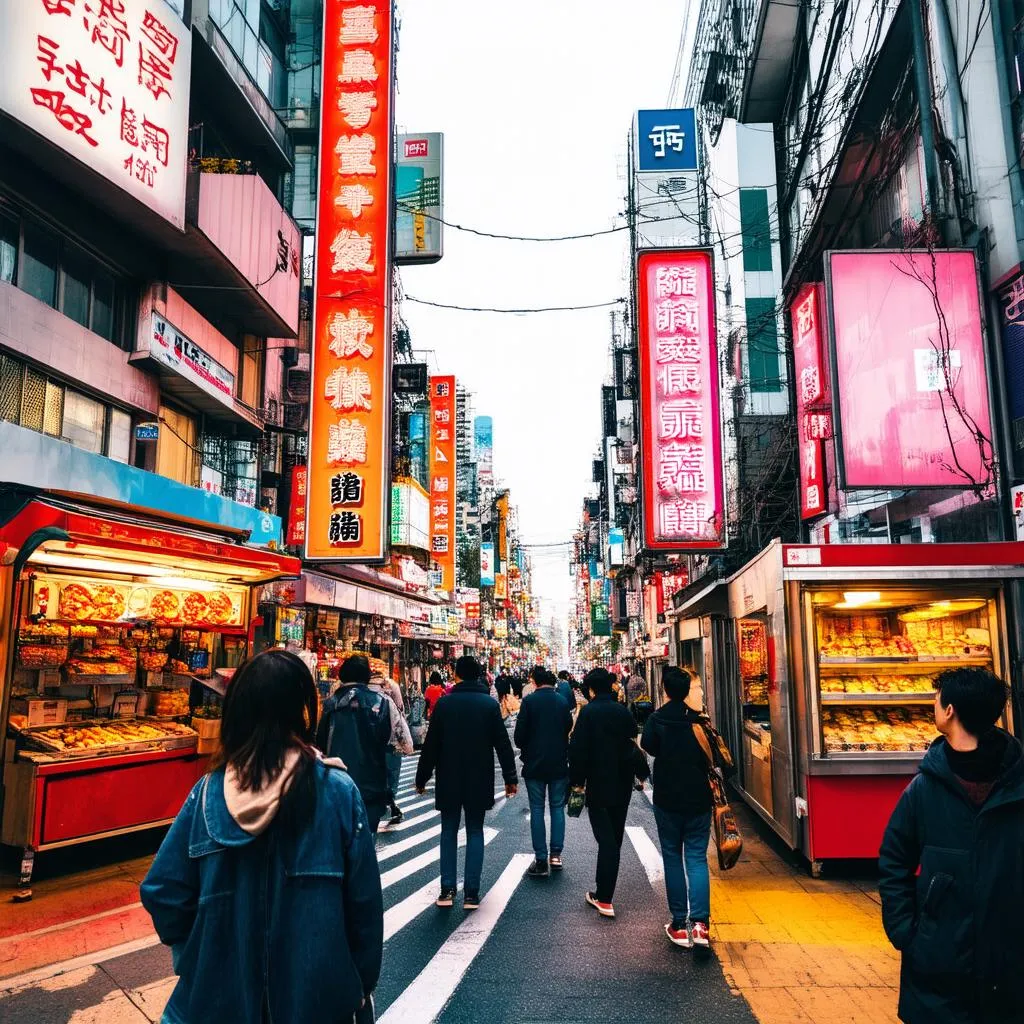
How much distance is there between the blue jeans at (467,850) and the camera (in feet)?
23.6

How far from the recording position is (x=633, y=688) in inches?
612

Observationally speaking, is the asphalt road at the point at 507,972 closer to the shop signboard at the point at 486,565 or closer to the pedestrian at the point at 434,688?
the pedestrian at the point at 434,688

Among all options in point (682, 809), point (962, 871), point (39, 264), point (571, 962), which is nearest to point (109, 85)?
point (39, 264)

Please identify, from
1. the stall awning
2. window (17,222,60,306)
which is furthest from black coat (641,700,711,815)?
window (17,222,60,306)

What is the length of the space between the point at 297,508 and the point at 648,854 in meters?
13.8

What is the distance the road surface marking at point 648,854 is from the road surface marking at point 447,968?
5.49ft

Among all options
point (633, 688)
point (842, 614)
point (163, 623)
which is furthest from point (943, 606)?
point (163, 623)

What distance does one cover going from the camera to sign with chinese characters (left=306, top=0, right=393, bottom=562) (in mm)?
14766

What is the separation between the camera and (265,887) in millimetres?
2521

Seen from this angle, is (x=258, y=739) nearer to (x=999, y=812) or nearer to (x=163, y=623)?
(x=999, y=812)

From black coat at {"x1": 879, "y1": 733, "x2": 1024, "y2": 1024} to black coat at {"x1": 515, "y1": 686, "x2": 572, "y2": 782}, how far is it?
19.1ft

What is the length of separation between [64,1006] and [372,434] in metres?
10.7

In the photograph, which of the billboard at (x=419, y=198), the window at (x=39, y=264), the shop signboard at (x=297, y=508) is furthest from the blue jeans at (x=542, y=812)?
the billboard at (x=419, y=198)

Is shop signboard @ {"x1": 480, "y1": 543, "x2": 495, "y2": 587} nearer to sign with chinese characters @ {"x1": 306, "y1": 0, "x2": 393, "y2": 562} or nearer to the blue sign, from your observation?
the blue sign
